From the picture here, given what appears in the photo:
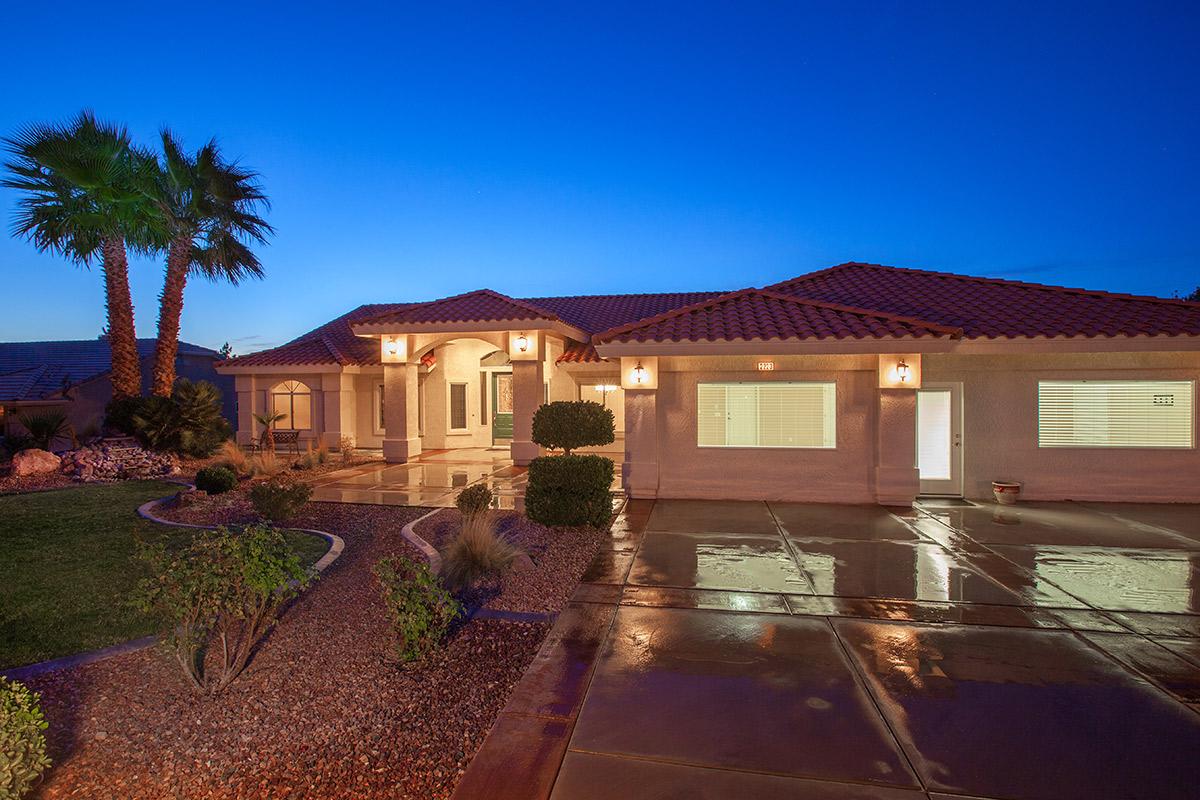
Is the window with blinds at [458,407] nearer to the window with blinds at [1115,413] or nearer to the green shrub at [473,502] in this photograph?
the green shrub at [473,502]

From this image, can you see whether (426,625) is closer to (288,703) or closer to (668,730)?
(288,703)

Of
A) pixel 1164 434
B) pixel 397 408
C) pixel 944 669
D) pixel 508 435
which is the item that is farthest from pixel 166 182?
pixel 1164 434

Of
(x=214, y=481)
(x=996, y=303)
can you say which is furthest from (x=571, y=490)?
(x=996, y=303)

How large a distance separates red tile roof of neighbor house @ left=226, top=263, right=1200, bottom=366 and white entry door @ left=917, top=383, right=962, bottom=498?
1348mm

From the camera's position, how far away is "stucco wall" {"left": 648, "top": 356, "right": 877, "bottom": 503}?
10586mm

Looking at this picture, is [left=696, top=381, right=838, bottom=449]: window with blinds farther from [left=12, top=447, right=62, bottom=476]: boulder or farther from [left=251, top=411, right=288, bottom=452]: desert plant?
[left=12, top=447, right=62, bottom=476]: boulder

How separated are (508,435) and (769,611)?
16.2 meters

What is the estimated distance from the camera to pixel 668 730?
11.3 ft

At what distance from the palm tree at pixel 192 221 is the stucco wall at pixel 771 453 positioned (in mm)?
13836

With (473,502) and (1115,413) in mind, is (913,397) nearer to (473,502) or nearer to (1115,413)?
(1115,413)

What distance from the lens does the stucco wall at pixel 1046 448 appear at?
1038 cm

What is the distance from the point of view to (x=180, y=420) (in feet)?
49.2

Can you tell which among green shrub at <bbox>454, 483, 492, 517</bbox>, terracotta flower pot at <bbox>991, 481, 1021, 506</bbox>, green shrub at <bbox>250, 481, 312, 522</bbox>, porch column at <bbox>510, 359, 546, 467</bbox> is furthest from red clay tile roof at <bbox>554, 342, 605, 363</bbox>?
terracotta flower pot at <bbox>991, 481, 1021, 506</bbox>

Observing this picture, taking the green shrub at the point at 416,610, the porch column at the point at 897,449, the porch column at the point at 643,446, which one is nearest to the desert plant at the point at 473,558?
the green shrub at the point at 416,610
